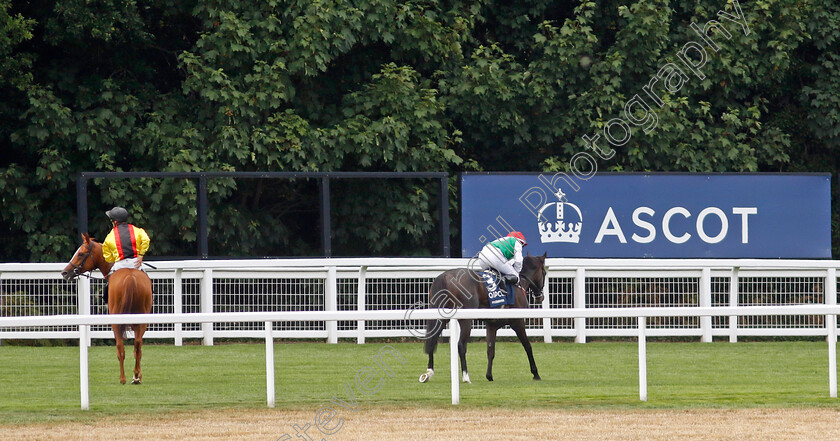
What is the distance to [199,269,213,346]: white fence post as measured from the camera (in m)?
14.0

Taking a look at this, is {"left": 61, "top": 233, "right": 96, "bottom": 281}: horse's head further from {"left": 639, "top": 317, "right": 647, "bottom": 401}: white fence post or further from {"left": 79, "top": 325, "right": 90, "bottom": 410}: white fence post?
{"left": 639, "top": 317, "right": 647, "bottom": 401}: white fence post

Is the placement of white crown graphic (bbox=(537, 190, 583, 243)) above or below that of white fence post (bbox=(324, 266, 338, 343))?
above

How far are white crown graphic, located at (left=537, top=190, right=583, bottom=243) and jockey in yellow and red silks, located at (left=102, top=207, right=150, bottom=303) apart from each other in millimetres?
6176

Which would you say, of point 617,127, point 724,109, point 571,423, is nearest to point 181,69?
point 617,127

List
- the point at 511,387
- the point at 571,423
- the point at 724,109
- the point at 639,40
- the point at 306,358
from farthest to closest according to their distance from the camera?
the point at 724,109 → the point at 639,40 → the point at 306,358 → the point at 511,387 → the point at 571,423

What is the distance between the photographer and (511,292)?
10977 mm

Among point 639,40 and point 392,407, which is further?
point 639,40

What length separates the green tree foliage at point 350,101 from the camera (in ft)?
54.1

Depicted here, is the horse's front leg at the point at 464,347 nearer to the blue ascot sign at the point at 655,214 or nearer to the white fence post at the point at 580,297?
the white fence post at the point at 580,297

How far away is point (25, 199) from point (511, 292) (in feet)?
28.1

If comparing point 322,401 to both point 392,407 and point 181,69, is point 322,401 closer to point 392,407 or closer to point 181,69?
point 392,407

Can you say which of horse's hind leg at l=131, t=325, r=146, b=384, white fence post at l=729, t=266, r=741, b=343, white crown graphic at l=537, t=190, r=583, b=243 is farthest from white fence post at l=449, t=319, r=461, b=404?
white fence post at l=729, t=266, r=741, b=343

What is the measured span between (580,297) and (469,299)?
411 cm

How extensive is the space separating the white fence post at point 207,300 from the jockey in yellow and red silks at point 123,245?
3499 millimetres
